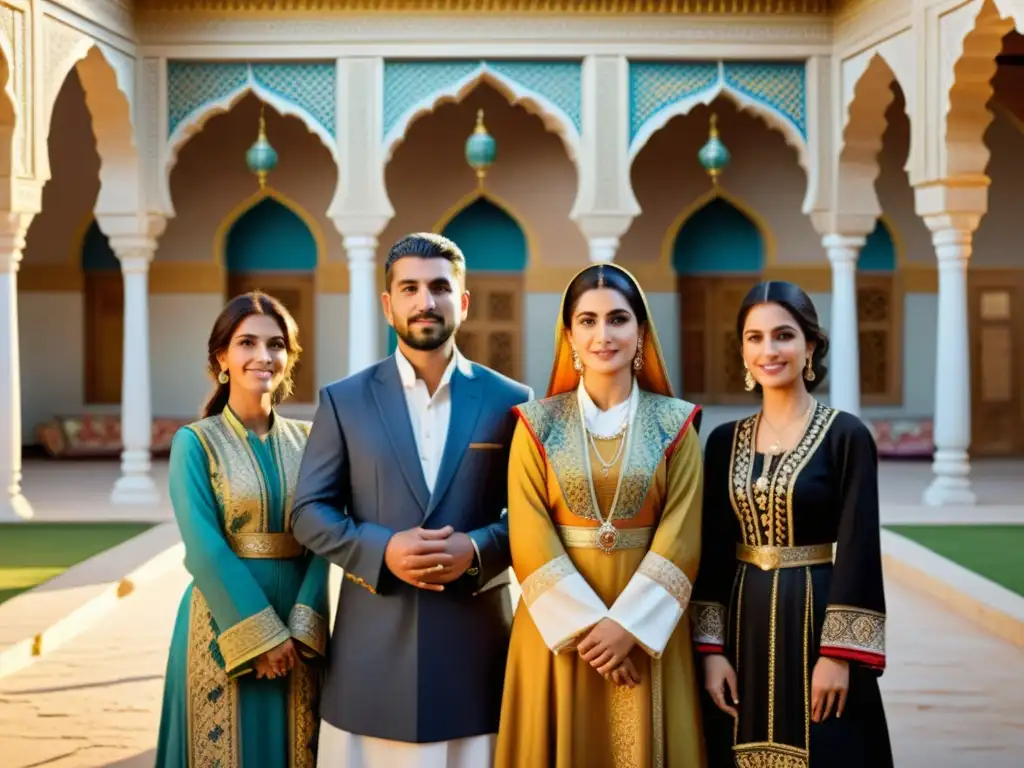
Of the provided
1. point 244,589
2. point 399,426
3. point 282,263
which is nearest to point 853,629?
point 399,426

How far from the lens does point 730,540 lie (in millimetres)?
2754

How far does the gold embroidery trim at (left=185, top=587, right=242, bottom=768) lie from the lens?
288cm

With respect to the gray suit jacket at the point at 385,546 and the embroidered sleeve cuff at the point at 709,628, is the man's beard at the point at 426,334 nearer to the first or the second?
the gray suit jacket at the point at 385,546

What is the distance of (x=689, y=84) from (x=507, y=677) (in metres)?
7.58

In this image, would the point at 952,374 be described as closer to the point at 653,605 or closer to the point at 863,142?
the point at 863,142

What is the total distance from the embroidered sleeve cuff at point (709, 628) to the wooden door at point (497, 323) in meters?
→ 10.1

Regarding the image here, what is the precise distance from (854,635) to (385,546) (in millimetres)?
Result: 902

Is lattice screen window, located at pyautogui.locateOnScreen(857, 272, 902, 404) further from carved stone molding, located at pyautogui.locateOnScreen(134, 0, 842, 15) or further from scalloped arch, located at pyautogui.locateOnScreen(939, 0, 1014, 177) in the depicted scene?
scalloped arch, located at pyautogui.locateOnScreen(939, 0, 1014, 177)

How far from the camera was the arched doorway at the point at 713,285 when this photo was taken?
12852 mm

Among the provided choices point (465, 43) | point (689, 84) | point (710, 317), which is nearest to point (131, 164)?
point (465, 43)

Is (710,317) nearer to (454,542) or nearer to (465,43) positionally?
(465,43)

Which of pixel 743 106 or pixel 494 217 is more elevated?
pixel 743 106

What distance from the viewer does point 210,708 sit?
288cm

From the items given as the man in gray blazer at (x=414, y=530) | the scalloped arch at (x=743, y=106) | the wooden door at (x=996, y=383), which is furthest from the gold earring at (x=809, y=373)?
the wooden door at (x=996, y=383)
